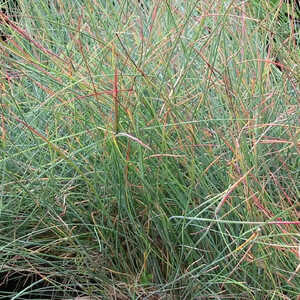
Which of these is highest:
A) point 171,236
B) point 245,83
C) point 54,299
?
point 245,83

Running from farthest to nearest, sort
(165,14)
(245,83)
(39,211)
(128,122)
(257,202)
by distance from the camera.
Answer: (165,14), (245,83), (39,211), (128,122), (257,202)

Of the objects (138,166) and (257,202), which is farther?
(138,166)

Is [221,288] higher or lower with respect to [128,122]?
lower

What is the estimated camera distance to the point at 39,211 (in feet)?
5.46

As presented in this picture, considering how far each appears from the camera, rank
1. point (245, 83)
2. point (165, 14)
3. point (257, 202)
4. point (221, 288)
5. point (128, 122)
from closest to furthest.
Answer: point (257, 202)
point (221, 288)
point (128, 122)
point (245, 83)
point (165, 14)

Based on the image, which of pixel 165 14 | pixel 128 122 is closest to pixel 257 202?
pixel 128 122

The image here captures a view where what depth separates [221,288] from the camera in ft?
4.68

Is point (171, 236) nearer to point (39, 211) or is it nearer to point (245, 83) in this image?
point (39, 211)

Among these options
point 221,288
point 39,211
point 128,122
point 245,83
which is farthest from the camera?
point 245,83

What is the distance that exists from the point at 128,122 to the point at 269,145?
359mm

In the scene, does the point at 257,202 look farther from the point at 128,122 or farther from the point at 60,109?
the point at 60,109

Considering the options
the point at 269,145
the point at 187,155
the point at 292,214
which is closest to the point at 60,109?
the point at 187,155

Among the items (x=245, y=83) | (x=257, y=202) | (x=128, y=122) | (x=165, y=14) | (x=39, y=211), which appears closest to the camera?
(x=257, y=202)

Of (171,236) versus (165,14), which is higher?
(165,14)
